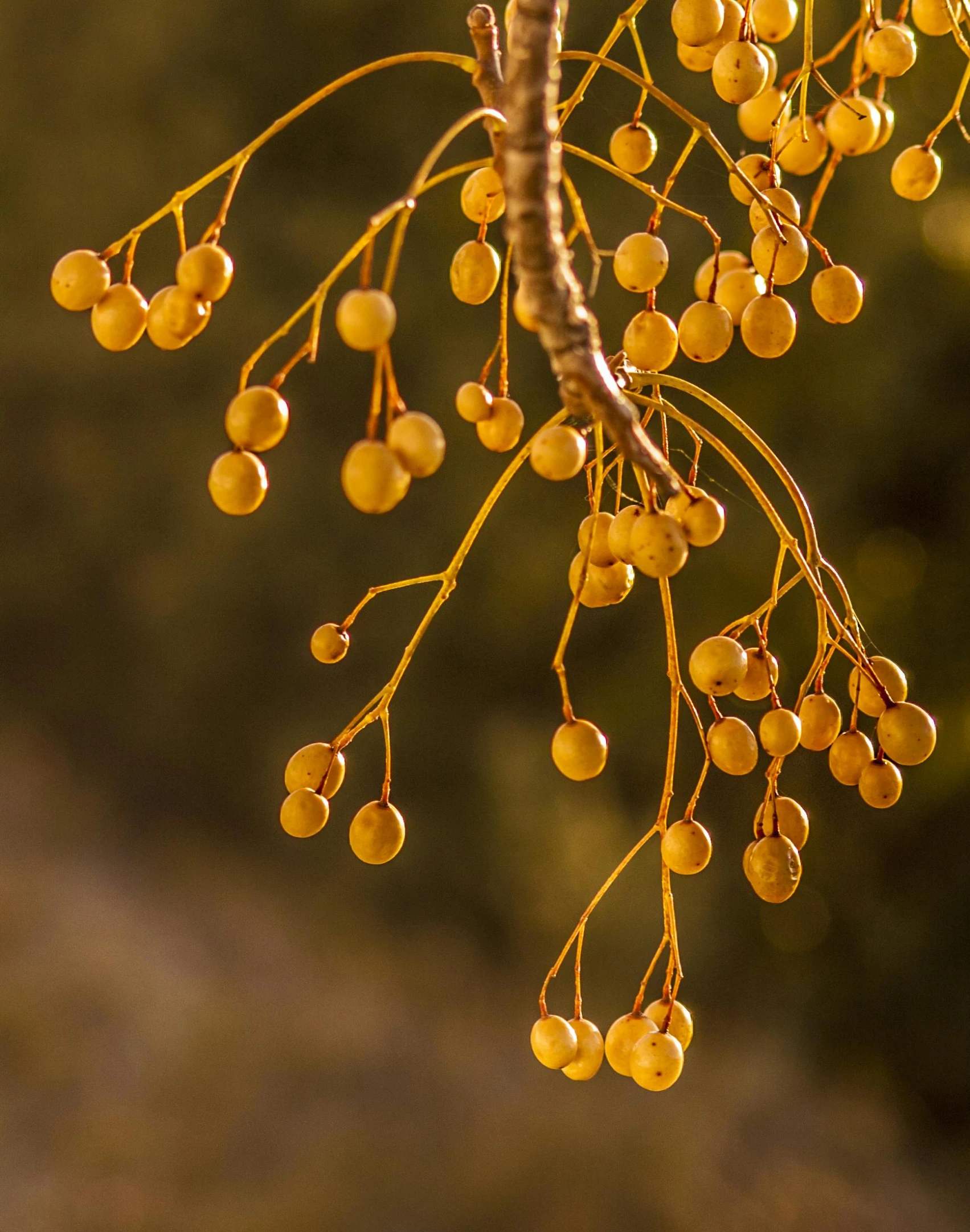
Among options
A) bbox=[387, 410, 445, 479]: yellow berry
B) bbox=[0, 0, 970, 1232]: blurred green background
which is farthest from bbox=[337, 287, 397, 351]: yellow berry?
bbox=[0, 0, 970, 1232]: blurred green background

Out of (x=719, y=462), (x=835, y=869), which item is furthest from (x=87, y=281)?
(x=835, y=869)

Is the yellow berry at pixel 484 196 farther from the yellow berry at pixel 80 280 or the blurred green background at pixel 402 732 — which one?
the blurred green background at pixel 402 732

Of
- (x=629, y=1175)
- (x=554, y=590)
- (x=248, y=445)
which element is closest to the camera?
(x=248, y=445)

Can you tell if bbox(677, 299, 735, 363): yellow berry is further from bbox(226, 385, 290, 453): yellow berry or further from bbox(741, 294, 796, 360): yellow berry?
bbox(226, 385, 290, 453): yellow berry

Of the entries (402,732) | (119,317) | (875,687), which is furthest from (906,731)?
(402,732)

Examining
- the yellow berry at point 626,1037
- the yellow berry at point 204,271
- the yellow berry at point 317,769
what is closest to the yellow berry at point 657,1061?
the yellow berry at point 626,1037

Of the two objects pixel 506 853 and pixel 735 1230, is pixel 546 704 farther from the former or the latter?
pixel 735 1230

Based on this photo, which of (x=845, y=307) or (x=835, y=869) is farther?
(x=835, y=869)
